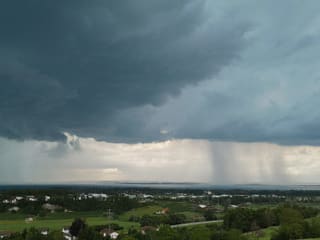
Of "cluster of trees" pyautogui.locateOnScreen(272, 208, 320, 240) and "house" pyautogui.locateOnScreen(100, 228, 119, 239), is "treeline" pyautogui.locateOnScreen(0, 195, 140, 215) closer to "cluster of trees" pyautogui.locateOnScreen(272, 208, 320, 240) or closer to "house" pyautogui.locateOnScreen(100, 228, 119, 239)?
"house" pyautogui.locateOnScreen(100, 228, 119, 239)

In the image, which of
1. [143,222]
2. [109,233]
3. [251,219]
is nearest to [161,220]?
[143,222]

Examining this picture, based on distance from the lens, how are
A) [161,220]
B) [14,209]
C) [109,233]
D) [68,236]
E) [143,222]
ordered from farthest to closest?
[14,209]
[161,220]
[143,222]
[109,233]
[68,236]

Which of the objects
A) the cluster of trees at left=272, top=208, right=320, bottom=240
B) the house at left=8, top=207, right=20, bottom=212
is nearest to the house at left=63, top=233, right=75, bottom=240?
the cluster of trees at left=272, top=208, right=320, bottom=240

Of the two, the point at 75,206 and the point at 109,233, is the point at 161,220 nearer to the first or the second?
the point at 109,233

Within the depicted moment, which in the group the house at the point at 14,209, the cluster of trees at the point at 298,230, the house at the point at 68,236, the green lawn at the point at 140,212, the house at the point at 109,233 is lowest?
the house at the point at 68,236

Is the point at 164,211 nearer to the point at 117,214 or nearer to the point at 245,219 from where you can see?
the point at 117,214

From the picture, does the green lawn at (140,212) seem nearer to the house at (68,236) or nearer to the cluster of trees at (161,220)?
the cluster of trees at (161,220)

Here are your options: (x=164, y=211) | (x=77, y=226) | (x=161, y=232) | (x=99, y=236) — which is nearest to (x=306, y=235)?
(x=161, y=232)

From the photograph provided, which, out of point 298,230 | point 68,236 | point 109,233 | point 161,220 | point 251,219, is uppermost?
point 251,219

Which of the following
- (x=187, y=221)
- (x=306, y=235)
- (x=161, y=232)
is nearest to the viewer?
(x=161, y=232)

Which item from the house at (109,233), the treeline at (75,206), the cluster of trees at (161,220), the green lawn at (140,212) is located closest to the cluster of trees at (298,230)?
the house at (109,233)

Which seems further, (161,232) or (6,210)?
(6,210)
